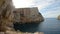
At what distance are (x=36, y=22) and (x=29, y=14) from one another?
2.42ft

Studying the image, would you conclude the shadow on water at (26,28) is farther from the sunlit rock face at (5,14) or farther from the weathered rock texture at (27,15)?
the weathered rock texture at (27,15)

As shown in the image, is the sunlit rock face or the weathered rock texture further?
the weathered rock texture

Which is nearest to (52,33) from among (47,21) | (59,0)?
(47,21)

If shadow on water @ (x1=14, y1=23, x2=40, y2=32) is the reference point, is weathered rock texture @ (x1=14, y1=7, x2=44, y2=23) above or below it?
above

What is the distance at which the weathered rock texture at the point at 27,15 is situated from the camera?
11.2 m

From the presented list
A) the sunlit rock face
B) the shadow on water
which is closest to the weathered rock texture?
the shadow on water

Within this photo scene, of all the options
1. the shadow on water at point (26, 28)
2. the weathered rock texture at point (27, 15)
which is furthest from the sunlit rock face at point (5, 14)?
the weathered rock texture at point (27, 15)

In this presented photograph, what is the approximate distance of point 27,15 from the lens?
11453 mm

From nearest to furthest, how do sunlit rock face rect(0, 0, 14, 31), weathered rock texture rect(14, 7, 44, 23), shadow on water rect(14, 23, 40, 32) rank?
sunlit rock face rect(0, 0, 14, 31) < shadow on water rect(14, 23, 40, 32) < weathered rock texture rect(14, 7, 44, 23)

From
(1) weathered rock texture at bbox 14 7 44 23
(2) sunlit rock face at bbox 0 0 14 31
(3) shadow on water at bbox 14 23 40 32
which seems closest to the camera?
(2) sunlit rock face at bbox 0 0 14 31

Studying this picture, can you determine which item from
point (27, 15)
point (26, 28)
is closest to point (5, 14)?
point (26, 28)

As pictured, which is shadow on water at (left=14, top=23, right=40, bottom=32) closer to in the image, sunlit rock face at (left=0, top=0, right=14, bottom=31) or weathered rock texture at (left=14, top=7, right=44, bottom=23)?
sunlit rock face at (left=0, top=0, right=14, bottom=31)

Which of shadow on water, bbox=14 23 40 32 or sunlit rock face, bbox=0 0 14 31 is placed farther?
shadow on water, bbox=14 23 40 32

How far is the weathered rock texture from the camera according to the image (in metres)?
11.2
